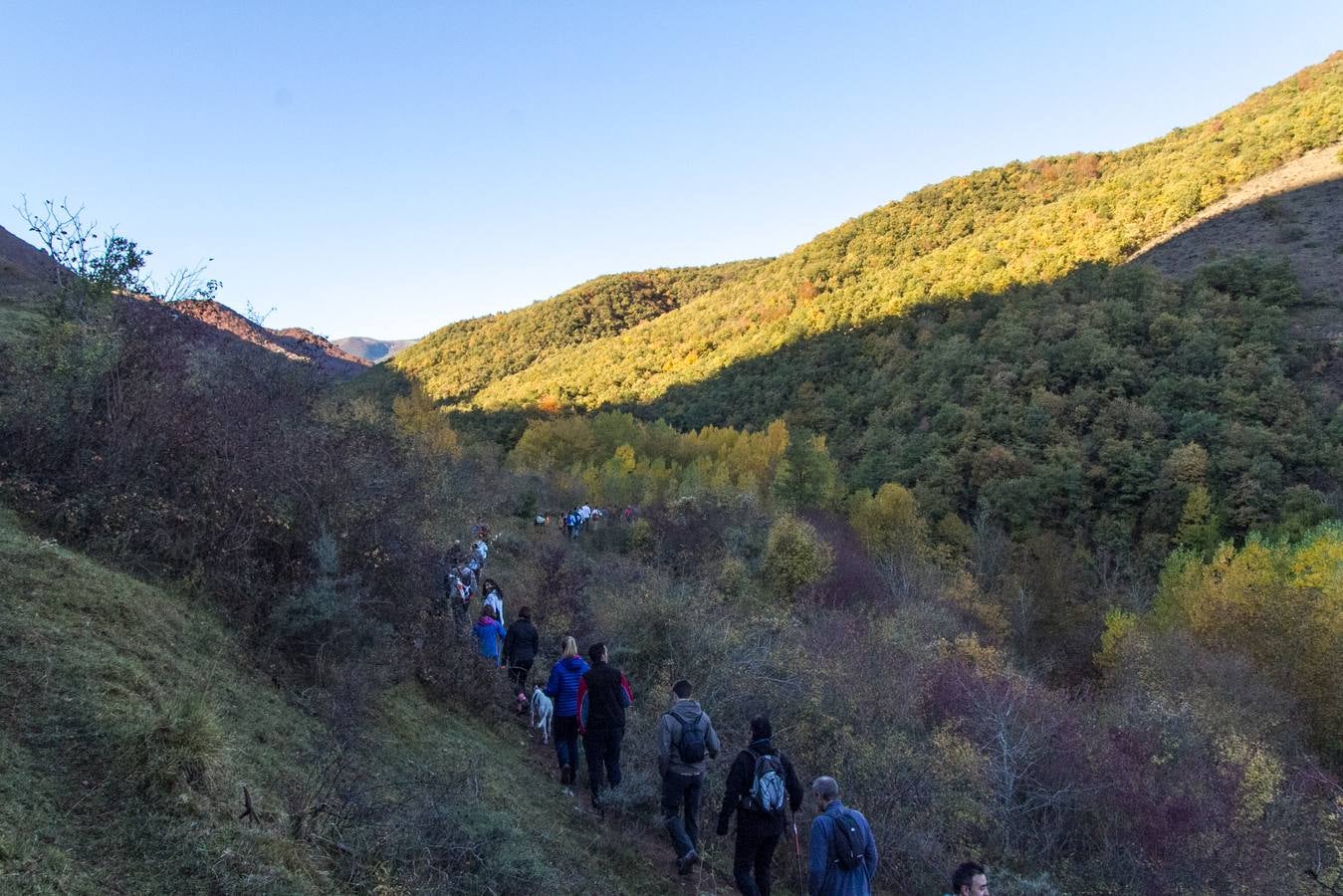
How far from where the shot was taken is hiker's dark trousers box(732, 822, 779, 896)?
18.7ft

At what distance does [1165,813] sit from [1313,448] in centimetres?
4114

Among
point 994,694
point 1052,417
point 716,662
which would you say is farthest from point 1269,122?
point 716,662

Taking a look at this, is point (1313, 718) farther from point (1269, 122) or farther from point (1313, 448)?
point (1269, 122)

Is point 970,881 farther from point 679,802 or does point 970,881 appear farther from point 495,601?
point 495,601

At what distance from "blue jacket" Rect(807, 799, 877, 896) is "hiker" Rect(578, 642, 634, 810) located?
8.19 ft

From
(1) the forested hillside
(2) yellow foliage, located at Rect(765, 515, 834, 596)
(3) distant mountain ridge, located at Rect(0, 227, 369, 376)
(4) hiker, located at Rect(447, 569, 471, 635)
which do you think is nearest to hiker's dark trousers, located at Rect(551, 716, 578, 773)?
(1) the forested hillside

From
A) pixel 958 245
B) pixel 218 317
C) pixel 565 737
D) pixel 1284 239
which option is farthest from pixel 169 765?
pixel 958 245

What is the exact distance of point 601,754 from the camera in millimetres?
7152

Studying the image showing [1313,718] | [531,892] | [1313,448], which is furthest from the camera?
[1313,448]

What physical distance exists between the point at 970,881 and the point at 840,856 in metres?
0.80

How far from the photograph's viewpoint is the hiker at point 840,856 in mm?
4727

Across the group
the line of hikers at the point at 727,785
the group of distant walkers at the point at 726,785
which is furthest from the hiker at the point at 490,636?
the line of hikers at the point at 727,785

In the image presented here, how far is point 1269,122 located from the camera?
8219 cm

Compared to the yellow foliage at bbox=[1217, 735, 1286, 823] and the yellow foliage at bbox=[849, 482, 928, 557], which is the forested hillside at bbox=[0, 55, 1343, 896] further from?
the yellow foliage at bbox=[849, 482, 928, 557]
